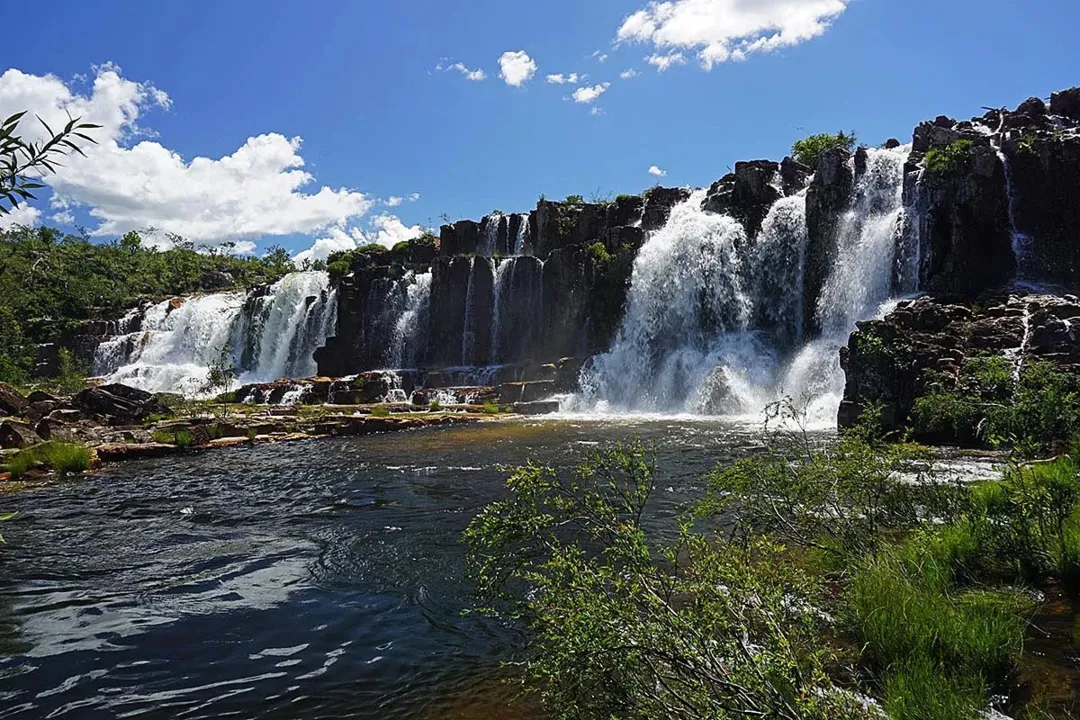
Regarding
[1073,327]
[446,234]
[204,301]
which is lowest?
[1073,327]

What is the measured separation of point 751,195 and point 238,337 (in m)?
41.1

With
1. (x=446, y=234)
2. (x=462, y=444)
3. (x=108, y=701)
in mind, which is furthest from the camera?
(x=446, y=234)

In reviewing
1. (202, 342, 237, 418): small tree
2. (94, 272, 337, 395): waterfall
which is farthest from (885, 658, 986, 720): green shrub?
(94, 272, 337, 395): waterfall

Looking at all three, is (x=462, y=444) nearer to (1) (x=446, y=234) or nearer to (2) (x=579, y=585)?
(2) (x=579, y=585)

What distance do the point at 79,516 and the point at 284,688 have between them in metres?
8.62

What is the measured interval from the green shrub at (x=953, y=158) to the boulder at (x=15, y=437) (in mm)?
34458

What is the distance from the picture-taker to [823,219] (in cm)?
3216

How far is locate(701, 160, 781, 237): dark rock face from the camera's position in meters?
36.3

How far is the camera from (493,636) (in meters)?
6.04

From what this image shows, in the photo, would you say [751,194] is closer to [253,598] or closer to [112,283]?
[253,598]

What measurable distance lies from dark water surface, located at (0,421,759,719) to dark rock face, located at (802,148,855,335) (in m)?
20.2

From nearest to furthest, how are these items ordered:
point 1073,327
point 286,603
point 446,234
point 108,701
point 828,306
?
point 108,701 < point 286,603 < point 1073,327 < point 828,306 < point 446,234

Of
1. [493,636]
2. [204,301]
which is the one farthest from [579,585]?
[204,301]

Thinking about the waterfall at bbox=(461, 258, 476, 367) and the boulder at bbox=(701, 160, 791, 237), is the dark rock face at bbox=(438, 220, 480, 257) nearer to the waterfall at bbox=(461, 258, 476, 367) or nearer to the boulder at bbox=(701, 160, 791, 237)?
the waterfall at bbox=(461, 258, 476, 367)
